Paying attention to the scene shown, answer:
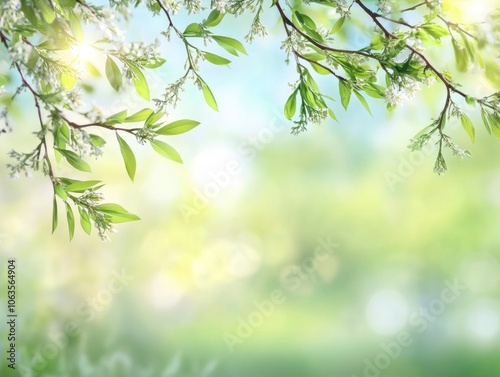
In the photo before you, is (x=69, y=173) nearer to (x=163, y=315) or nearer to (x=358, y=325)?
(x=163, y=315)

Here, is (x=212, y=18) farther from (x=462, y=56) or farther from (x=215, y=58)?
(x=462, y=56)

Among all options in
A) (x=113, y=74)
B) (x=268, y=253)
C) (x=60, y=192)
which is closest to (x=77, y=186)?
(x=60, y=192)

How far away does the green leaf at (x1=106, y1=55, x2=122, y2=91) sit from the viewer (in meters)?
0.60

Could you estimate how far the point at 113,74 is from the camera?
0.62m

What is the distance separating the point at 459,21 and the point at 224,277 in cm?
184

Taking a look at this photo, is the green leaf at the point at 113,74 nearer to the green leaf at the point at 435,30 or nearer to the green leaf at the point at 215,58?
the green leaf at the point at 215,58

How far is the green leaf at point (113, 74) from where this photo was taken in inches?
23.7

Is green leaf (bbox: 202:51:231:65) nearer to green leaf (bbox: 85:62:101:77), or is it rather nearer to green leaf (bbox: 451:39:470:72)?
green leaf (bbox: 85:62:101:77)

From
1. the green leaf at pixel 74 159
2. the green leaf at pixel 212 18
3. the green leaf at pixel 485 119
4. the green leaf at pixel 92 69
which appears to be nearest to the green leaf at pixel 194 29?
the green leaf at pixel 212 18

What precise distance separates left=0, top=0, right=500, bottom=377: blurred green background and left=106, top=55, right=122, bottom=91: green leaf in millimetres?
1573

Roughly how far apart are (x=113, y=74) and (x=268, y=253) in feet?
5.94

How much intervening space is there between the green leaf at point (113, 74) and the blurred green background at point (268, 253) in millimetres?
1573

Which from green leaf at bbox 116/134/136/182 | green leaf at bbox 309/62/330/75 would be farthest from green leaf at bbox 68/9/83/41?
A: green leaf at bbox 309/62/330/75

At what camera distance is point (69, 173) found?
6.67ft
